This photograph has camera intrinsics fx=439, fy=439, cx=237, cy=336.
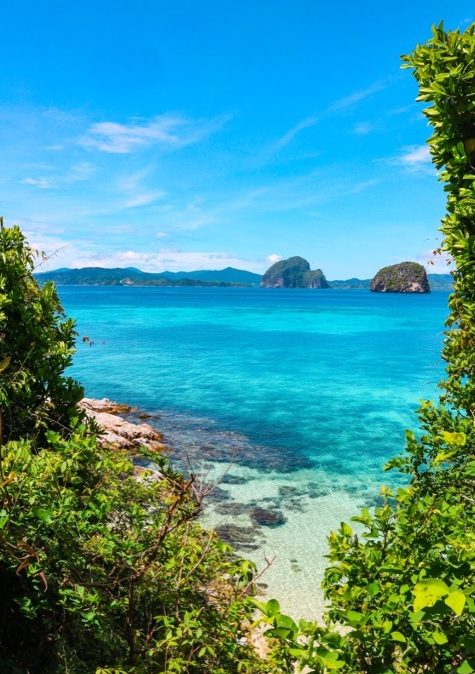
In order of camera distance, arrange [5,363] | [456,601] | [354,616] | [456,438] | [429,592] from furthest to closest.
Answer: [5,363], [354,616], [456,438], [429,592], [456,601]

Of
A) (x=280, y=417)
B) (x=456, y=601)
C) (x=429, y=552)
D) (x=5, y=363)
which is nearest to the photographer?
(x=456, y=601)

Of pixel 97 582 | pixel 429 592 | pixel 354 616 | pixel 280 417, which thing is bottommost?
pixel 280 417

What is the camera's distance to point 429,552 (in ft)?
12.5

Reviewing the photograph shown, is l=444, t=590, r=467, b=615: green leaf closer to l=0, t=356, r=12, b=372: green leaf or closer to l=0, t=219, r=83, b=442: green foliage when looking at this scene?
l=0, t=356, r=12, b=372: green leaf

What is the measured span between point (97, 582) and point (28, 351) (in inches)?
157

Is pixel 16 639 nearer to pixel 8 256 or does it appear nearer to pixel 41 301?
pixel 41 301

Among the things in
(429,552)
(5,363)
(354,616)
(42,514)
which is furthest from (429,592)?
(5,363)

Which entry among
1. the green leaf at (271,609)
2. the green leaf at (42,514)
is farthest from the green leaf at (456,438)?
the green leaf at (42,514)

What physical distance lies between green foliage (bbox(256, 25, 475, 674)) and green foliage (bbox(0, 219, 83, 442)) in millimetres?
5202

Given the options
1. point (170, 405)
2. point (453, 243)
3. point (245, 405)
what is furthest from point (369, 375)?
point (453, 243)

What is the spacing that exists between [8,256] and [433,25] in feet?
23.2

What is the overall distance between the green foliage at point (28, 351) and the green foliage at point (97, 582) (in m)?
1.56

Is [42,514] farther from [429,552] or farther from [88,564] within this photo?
[429,552]

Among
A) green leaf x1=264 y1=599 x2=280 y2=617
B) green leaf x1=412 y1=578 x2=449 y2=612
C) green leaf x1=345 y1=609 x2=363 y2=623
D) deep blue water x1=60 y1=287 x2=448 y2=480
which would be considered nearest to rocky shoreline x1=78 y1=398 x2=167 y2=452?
deep blue water x1=60 y1=287 x2=448 y2=480
